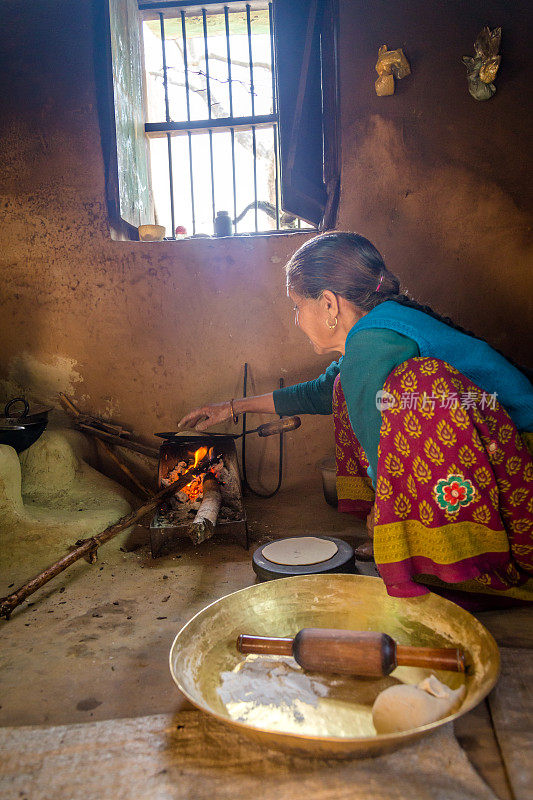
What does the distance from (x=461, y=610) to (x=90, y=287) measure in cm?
327

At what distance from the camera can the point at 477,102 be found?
11.0 feet

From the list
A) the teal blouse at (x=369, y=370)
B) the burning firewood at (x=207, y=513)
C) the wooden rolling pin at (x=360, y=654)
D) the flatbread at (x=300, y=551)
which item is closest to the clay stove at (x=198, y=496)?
the burning firewood at (x=207, y=513)

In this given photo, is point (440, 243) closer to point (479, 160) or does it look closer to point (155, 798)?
point (479, 160)

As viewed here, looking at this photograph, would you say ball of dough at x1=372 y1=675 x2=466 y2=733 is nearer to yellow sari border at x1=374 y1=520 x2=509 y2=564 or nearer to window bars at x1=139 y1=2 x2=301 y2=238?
yellow sari border at x1=374 y1=520 x2=509 y2=564

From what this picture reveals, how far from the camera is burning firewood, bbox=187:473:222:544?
2.44m

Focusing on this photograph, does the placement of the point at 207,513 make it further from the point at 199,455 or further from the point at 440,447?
the point at 440,447

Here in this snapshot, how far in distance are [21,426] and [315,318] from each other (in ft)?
6.52

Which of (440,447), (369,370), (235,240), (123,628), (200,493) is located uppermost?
(235,240)

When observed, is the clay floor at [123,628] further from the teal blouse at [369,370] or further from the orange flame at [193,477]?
the teal blouse at [369,370]

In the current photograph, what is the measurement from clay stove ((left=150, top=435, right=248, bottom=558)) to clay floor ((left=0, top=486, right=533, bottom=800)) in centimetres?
12

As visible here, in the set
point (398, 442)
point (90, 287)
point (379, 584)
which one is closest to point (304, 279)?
point (398, 442)

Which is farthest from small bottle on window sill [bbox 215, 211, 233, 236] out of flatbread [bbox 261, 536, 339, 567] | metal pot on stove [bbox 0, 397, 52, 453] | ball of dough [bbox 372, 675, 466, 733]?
ball of dough [bbox 372, 675, 466, 733]

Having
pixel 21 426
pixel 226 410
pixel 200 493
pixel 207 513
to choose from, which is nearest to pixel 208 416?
pixel 226 410

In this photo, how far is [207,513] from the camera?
8.68ft
